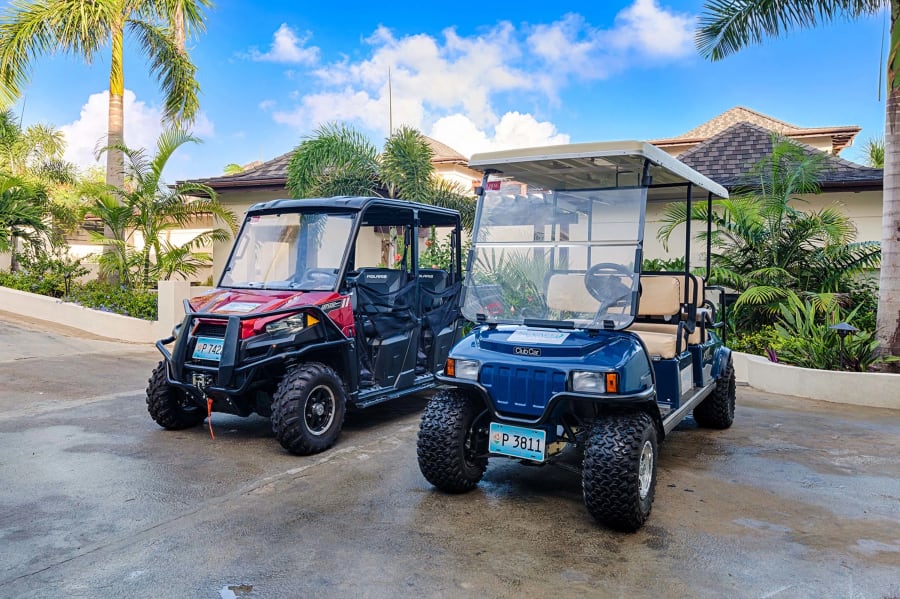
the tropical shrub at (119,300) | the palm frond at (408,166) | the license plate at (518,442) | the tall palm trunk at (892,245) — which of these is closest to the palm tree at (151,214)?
the tropical shrub at (119,300)

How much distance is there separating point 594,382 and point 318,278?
3050 mm

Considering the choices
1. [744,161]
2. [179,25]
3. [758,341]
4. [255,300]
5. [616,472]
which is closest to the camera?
[616,472]

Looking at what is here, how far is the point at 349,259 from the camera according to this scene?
20.4 feet

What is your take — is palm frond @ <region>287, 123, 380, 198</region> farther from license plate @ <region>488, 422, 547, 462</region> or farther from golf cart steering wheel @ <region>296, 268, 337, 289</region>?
license plate @ <region>488, 422, 547, 462</region>

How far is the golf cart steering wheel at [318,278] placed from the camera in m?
6.18

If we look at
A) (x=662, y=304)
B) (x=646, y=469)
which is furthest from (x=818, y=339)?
(x=646, y=469)

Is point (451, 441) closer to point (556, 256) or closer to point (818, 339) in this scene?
point (556, 256)

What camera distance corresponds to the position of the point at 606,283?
4738mm

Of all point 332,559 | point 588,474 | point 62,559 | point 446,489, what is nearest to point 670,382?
point 588,474

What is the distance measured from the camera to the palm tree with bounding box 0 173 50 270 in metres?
14.1

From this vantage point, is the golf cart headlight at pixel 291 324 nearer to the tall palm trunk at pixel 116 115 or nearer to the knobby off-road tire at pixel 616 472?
the knobby off-road tire at pixel 616 472

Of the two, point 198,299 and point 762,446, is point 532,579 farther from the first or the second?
point 198,299

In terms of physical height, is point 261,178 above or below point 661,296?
above

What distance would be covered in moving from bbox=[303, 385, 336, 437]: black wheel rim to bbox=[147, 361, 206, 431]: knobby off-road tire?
1.28 meters
